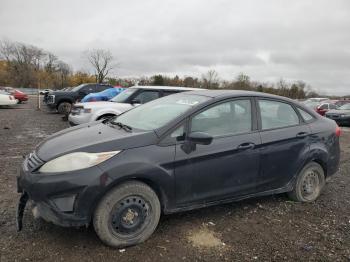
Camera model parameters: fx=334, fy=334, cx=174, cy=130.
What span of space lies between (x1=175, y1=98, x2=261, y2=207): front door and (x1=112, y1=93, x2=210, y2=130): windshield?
0.25 m

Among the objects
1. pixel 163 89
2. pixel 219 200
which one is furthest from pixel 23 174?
pixel 163 89

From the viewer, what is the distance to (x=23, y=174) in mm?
3416

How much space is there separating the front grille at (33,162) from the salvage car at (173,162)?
0.05ft

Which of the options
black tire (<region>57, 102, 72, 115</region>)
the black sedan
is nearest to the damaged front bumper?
black tire (<region>57, 102, 72, 115</region>)

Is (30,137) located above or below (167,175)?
below

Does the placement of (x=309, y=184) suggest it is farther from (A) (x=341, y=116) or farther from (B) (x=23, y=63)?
(B) (x=23, y=63)

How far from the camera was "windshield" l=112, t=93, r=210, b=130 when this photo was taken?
3.90 metres

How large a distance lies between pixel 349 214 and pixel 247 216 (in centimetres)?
141

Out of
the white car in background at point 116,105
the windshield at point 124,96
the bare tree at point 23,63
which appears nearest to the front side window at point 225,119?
the white car in background at point 116,105

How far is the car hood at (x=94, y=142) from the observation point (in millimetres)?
3357

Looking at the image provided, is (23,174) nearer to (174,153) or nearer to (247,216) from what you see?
(174,153)

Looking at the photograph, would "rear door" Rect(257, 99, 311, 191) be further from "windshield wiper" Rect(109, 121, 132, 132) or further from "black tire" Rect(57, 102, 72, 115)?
"black tire" Rect(57, 102, 72, 115)

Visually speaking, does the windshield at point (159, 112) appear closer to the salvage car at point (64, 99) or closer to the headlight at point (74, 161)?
the headlight at point (74, 161)

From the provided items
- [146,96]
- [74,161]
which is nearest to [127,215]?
[74,161]
